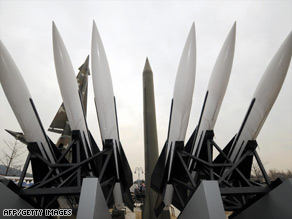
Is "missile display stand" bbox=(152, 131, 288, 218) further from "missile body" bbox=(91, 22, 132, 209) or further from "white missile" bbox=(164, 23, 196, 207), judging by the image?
"missile body" bbox=(91, 22, 132, 209)

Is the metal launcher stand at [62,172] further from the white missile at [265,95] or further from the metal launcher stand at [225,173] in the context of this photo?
the white missile at [265,95]

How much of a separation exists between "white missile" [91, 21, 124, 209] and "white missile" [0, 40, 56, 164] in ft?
4.13

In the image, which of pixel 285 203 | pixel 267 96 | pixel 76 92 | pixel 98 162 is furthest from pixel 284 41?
pixel 98 162

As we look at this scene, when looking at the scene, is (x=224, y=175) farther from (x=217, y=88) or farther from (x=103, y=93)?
(x=103, y=93)

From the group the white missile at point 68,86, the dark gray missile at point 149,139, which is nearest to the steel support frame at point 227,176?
the white missile at point 68,86

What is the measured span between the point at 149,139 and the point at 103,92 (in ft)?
14.6

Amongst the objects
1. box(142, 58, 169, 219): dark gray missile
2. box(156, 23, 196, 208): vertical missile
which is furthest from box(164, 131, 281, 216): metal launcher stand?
box(142, 58, 169, 219): dark gray missile

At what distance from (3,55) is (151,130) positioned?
237 inches

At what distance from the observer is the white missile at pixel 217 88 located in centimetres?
398

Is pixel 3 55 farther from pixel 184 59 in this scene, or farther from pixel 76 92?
pixel 184 59

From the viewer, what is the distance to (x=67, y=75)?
3820mm

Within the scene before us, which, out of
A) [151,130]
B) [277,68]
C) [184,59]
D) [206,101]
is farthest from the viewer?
[151,130]

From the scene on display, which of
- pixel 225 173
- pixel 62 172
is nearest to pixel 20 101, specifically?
pixel 62 172

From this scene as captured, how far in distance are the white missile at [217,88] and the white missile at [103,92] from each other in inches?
82.0
